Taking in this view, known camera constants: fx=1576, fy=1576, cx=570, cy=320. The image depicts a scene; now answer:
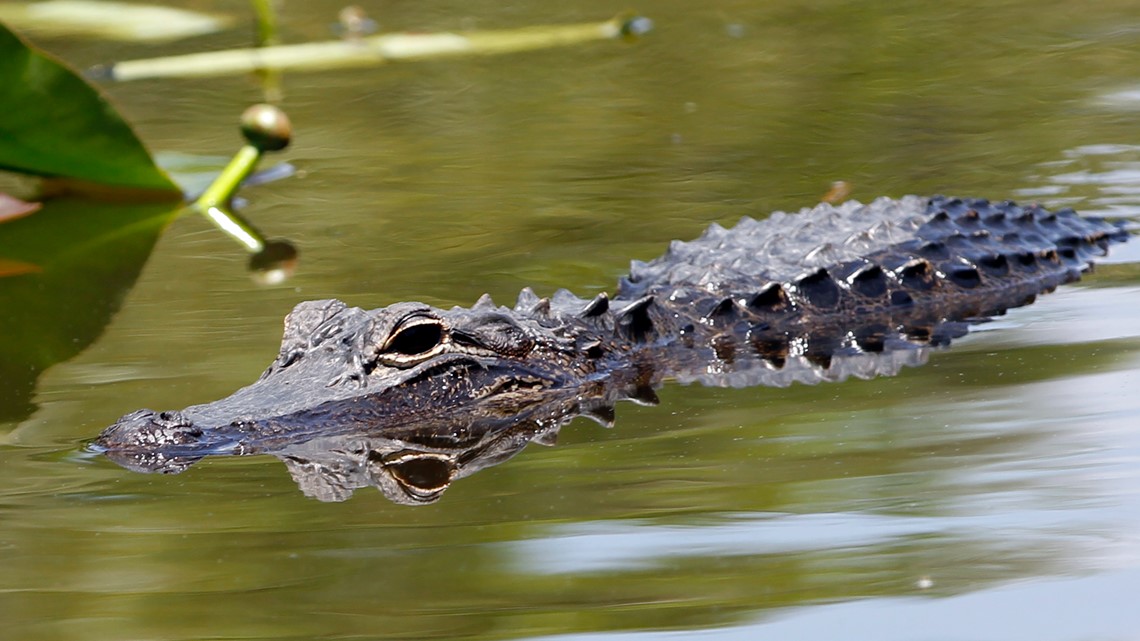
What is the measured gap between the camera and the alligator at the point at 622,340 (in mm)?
4363

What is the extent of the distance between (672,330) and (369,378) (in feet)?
4.17

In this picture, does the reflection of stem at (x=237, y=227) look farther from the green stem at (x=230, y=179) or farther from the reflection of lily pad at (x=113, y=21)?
the reflection of lily pad at (x=113, y=21)

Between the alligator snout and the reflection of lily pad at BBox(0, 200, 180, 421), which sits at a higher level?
the alligator snout

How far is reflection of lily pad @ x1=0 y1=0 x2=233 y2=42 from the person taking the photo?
10.9 m

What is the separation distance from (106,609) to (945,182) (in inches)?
204

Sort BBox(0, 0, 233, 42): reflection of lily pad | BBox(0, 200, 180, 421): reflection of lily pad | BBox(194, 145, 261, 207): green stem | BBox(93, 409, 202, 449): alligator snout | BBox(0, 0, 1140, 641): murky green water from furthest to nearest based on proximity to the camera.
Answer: BBox(0, 0, 233, 42): reflection of lily pad
BBox(194, 145, 261, 207): green stem
BBox(0, 200, 180, 421): reflection of lily pad
BBox(93, 409, 202, 449): alligator snout
BBox(0, 0, 1140, 641): murky green water

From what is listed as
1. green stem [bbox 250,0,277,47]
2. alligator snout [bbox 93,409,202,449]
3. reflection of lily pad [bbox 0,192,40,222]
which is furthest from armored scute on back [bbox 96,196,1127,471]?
green stem [bbox 250,0,277,47]

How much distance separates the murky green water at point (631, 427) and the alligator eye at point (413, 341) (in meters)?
0.55

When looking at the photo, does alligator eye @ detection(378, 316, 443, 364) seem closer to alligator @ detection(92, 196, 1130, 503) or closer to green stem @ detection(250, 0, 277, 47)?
alligator @ detection(92, 196, 1130, 503)

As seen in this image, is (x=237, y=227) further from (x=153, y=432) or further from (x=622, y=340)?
(x=153, y=432)

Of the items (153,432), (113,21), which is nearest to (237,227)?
(153,432)

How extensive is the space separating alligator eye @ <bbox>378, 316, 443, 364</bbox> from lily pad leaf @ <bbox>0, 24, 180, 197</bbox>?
269cm

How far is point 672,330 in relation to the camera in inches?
219

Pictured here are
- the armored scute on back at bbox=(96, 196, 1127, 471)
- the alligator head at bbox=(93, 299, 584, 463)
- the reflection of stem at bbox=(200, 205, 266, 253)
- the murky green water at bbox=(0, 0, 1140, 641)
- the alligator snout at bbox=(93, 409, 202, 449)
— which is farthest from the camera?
the reflection of stem at bbox=(200, 205, 266, 253)
